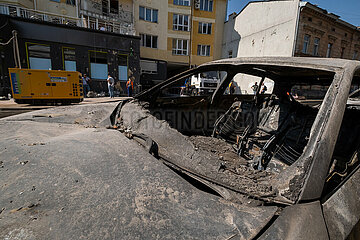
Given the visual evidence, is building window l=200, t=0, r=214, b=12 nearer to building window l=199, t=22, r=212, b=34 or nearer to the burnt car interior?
building window l=199, t=22, r=212, b=34

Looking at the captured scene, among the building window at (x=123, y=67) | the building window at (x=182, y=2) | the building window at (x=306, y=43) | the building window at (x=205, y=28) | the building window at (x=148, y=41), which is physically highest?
the building window at (x=182, y=2)

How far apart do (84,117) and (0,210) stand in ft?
5.13

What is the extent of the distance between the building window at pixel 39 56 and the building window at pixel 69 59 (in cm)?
102

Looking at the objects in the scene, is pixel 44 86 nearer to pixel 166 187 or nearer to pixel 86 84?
pixel 86 84

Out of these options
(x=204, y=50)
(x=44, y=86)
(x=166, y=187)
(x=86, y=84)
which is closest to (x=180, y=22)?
(x=204, y=50)

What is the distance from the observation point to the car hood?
78 centimetres

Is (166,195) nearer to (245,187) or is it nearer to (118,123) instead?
(245,187)

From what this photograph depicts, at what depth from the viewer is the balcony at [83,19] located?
1400 centimetres

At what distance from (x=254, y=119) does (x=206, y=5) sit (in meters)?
23.6

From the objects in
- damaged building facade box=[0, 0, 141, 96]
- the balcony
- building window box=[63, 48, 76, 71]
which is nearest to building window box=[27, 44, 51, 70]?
damaged building facade box=[0, 0, 141, 96]

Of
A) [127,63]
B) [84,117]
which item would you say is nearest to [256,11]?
[127,63]

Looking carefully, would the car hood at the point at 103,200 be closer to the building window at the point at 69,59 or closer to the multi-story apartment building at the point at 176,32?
the building window at the point at 69,59

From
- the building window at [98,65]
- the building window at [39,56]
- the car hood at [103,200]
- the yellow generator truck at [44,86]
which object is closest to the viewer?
the car hood at [103,200]

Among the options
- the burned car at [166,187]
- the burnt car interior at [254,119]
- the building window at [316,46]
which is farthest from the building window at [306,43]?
the burned car at [166,187]
